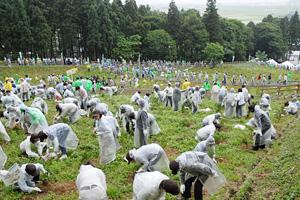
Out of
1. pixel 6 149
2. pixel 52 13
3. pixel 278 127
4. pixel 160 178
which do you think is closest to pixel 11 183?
pixel 6 149

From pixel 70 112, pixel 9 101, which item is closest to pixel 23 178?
pixel 70 112

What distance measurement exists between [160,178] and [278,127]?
11420 millimetres

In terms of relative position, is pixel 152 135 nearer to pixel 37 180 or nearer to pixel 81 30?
pixel 37 180

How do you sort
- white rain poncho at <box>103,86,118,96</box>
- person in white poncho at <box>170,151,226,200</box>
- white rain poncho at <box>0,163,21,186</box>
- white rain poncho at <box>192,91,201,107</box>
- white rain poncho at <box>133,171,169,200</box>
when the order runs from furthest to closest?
white rain poncho at <box>103,86,118,96</box>
white rain poncho at <box>192,91,201,107</box>
white rain poncho at <box>0,163,21,186</box>
person in white poncho at <box>170,151,226,200</box>
white rain poncho at <box>133,171,169,200</box>

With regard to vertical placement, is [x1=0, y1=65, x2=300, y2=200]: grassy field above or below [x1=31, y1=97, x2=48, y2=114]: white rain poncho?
below

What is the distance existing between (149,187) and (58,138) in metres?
4.80

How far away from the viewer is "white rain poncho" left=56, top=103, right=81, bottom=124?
1359 cm

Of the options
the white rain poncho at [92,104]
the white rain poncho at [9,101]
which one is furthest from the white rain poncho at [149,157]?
the white rain poncho at [9,101]

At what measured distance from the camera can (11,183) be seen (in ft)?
29.0

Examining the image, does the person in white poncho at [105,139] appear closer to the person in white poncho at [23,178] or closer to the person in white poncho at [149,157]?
the person in white poncho at [23,178]

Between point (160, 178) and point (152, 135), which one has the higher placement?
point (160, 178)

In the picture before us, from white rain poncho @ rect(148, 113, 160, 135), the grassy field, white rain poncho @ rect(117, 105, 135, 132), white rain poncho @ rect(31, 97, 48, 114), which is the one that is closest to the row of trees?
white rain poncho @ rect(31, 97, 48, 114)

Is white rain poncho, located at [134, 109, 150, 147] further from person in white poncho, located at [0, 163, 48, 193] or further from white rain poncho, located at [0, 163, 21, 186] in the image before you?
white rain poncho, located at [0, 163, 21, 186]

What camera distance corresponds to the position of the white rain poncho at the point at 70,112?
13.6 meters
